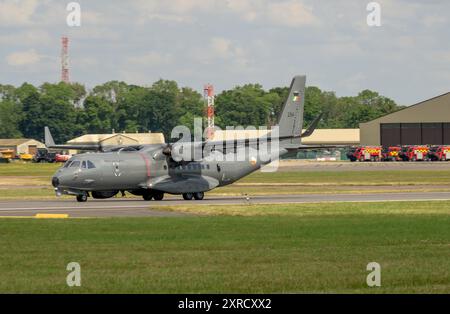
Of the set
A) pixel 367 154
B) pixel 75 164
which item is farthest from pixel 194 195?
pixel 367 154

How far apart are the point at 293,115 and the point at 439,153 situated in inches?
2880

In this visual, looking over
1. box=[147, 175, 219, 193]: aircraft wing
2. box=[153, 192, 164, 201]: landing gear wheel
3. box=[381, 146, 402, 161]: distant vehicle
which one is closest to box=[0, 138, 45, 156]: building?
box=[381, 146, 402, 161]: distant vehicle

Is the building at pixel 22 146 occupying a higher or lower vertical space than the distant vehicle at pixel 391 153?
higher

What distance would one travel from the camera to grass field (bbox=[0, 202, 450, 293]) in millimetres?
19672

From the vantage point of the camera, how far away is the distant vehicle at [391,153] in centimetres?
12681

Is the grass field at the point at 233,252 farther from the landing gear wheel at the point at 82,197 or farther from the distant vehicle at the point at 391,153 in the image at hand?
the distant vehicle at the point at 391,153

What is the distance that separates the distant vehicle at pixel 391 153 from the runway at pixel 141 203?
249ft

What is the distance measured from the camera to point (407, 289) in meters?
19.0

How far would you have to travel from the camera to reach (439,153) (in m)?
123

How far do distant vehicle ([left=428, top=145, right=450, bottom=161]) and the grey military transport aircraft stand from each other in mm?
72515

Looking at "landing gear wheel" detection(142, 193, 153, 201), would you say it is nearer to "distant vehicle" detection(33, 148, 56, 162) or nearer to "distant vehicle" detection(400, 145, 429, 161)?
"distant vehicle" detection(400, 145, 429, 161)

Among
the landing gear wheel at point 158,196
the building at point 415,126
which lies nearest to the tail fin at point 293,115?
the landing gear wheel at point 158,196

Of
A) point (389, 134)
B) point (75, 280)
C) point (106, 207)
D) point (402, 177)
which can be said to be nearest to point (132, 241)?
point (75, 280)

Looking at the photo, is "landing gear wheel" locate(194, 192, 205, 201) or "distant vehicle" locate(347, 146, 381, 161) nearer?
"landing gear wheel" locate(194, 192, 205, 201)
